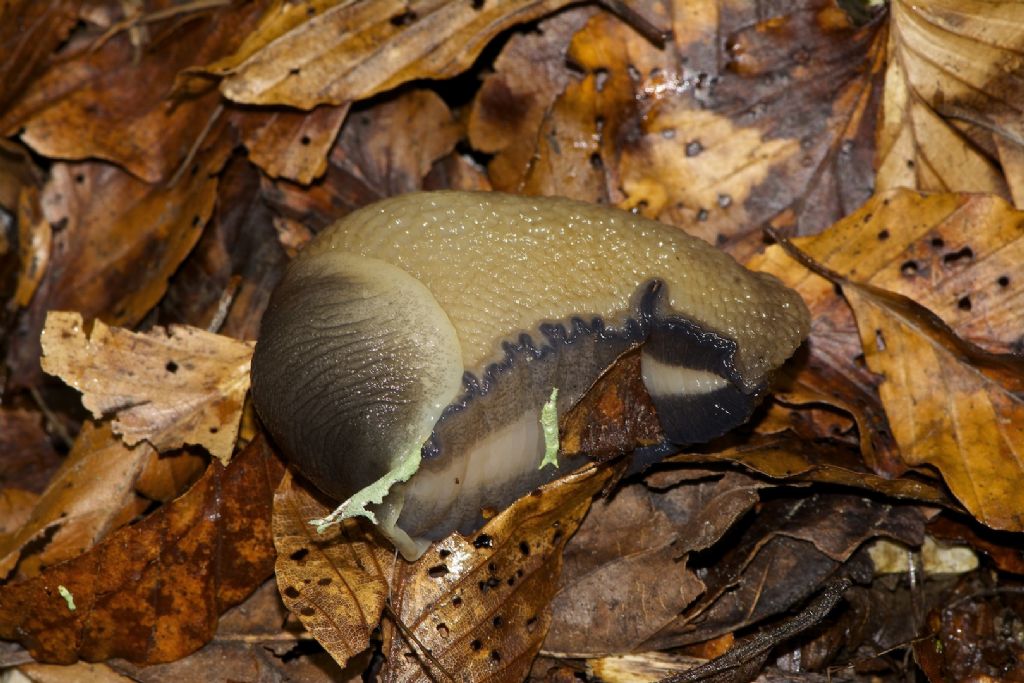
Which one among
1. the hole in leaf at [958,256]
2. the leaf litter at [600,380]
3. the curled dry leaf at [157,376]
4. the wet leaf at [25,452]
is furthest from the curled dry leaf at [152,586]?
the hole in leaf at [958,256]

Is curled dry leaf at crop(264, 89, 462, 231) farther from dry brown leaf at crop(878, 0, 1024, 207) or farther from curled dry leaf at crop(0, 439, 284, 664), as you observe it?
dry brown leaf at crop(878, 0, 1024, 207)

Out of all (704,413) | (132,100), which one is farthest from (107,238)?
(704,413)

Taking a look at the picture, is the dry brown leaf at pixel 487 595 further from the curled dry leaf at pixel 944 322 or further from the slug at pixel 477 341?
the curled dry leaf at pixel 944 322

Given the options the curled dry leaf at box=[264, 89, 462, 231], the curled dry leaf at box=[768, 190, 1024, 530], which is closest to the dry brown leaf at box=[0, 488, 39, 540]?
the curled dry leaf at box=[264, 89, 462, 231]

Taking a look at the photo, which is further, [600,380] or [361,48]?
[361,48]

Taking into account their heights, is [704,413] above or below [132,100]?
below

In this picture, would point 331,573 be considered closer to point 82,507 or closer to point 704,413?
point 82,507

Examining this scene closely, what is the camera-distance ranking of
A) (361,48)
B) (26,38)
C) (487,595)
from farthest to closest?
(26,38) < (361,48) < (487,595)
